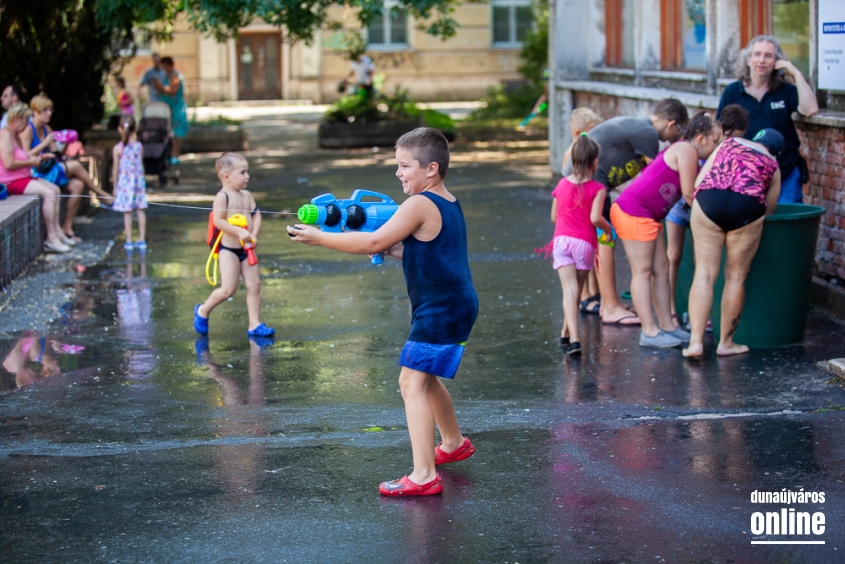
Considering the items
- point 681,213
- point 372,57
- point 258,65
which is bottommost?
point 681,213

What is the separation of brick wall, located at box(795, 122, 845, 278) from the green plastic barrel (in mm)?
1117

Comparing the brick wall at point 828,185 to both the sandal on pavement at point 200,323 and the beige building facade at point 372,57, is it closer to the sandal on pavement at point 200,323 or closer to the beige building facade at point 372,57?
the sandal on pavement at point 200,323

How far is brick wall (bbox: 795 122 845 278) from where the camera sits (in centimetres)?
818

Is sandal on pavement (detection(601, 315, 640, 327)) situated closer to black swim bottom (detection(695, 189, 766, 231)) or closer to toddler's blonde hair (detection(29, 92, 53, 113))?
black swim bottom (detection(695, 189, 766, 231))

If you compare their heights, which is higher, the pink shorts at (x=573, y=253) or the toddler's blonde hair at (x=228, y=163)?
the toddler's blonde hair at (x=228, y=163)

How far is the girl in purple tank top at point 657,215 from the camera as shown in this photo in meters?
6.98

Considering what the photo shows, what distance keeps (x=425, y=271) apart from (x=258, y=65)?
31.2 metres

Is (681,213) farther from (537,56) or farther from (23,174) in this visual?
(537,56)

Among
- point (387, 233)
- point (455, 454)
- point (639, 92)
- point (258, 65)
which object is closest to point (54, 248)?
point (639, 92)

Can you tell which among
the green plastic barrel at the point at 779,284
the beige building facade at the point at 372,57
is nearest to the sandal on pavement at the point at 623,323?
the green plastic barrel at the point at 779,284

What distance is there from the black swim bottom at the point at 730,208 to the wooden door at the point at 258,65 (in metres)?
29.2

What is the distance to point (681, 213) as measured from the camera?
7590 millimetres

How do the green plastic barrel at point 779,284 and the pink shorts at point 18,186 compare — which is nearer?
the green plastic barrel at point 779,284

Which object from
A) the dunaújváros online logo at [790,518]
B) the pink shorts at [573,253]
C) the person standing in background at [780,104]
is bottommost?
the dunaújváros online logo at [790,518]
